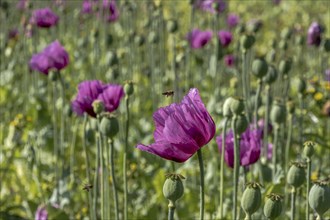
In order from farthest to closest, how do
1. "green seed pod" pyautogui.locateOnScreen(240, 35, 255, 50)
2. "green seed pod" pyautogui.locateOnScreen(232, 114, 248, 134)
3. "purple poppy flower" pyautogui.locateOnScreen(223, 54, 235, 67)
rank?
"purple poppy flower" pyautogui.locateOnScreen(223, 54, 235, 67) → "green seed pod" pyautogui.locateOnScreen(240, 35, 255, 50) → "green seed pod" pyautogui.locateOnScreen(232, 114, 248, 134)

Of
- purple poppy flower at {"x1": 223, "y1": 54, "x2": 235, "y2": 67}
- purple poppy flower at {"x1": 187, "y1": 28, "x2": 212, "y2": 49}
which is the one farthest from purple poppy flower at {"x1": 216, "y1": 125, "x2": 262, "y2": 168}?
purple poppy flower at {"x1": 223, "y1": 54, "x2": 235, "y2": 67}

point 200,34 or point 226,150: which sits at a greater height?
point 200,34

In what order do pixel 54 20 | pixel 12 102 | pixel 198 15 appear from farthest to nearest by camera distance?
pixel 198 15 < pixel 12 102 < pixel 54 20

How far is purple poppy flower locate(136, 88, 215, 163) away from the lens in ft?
3.37

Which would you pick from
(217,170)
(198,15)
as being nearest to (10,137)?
(217,170)

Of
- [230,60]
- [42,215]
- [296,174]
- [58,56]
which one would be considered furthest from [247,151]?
[230,60]

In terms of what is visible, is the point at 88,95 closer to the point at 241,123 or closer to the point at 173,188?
the point at 241,123

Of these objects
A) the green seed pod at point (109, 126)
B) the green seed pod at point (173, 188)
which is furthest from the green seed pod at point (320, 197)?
the green seed pod at point (109, 126)

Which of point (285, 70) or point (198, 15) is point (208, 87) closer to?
point (285, 70)

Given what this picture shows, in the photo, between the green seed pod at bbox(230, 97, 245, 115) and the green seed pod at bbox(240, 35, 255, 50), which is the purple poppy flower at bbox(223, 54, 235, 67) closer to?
the green seed pod at bbox(240, 35, 255, 50)

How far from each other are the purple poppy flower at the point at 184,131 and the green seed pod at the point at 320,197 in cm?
26

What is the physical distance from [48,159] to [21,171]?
0.22 metres

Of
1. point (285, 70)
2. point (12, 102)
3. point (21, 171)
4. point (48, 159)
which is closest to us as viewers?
point (285, 70)

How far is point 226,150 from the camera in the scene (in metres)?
1.52
